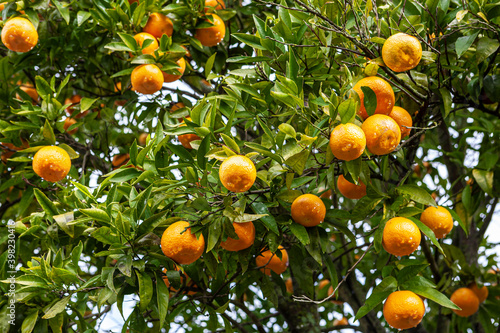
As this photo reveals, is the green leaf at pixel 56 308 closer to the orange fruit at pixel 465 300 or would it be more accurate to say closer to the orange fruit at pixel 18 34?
the orange fruit at pixel 18 34

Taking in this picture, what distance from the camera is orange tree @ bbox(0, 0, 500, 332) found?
5.98 feet

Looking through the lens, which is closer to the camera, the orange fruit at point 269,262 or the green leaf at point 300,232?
the green leaf at point 300,232

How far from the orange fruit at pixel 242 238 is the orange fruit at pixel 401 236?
521mm

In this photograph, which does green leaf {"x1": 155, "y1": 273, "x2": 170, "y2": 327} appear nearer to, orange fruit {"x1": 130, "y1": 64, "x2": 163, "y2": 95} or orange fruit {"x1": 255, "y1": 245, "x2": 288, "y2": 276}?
orange fruit {"x1": 255, "y1": 245, "x2": 288, "y2": 276}

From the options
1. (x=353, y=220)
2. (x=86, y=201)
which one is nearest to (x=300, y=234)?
(x=353, y=220)

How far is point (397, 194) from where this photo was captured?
80.3 inches

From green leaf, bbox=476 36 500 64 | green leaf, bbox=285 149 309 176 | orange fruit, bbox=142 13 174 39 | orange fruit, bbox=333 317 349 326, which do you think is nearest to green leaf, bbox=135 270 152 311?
green leaf, bbox=285 149 309 176

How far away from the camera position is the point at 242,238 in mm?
1887

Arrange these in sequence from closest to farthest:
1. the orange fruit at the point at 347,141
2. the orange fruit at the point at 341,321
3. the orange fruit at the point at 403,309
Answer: the orange fruit at the point at 347,141
the orange fruit at the point at 403,309
the orange fruit at the point at 341,321

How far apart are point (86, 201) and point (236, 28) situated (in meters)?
1.65

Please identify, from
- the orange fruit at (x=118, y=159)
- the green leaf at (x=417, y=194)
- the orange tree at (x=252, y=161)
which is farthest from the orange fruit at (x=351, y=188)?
the orange fruit at (x=118, y=159)

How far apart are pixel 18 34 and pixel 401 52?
6.29 feet

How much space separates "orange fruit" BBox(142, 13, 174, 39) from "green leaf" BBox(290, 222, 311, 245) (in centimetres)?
136

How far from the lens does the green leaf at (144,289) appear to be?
71.1 inches
